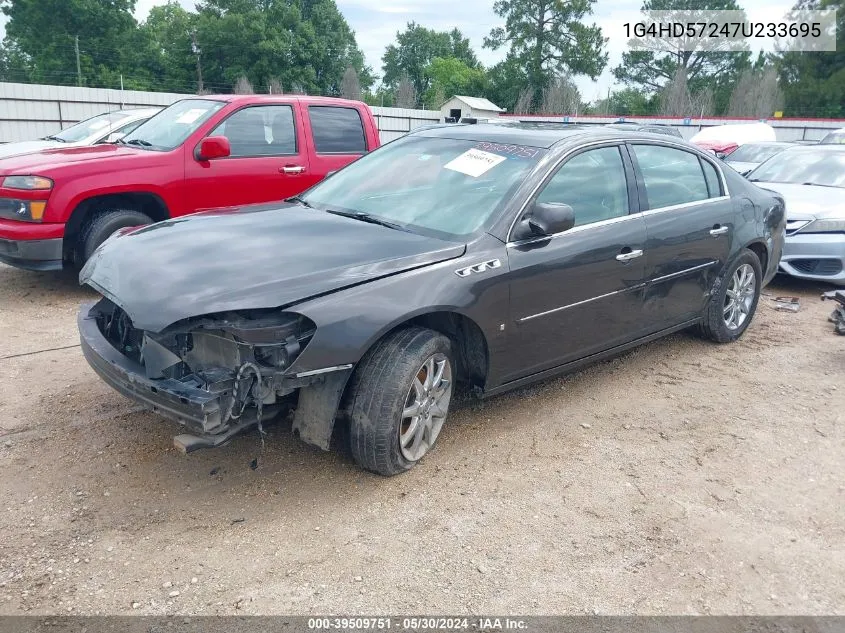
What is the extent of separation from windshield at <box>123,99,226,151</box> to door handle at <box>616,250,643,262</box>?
4323mm

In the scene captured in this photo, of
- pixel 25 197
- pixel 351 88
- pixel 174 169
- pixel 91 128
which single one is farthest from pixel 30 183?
A: pixel 351 88

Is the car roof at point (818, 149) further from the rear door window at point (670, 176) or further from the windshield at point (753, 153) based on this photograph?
the rear door window at point (670, 176)

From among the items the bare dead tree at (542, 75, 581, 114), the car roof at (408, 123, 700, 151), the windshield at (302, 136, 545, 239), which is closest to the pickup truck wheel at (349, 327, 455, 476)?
the windshield at (302, 136, 545, 239)

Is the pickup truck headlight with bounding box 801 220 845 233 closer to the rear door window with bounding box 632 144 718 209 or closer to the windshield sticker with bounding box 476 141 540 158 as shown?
the rear door window with bounding box 632 144 718 209

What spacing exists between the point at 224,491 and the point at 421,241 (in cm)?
154

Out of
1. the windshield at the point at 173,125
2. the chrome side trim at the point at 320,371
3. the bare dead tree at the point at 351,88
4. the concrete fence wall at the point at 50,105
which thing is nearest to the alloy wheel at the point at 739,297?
the chrome side trim at the point at 320,371

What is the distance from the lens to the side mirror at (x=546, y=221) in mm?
3729

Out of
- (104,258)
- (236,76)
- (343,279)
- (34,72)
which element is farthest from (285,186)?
(34,72)

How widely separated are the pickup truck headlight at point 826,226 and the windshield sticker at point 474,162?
4.94 m

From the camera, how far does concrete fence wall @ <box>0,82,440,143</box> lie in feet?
51.1

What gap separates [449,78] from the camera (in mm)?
80500

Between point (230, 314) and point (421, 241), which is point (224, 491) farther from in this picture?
point (421, 241)

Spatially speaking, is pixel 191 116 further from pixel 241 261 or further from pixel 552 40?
pixel 552 40

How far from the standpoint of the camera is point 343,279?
10.6 ft
